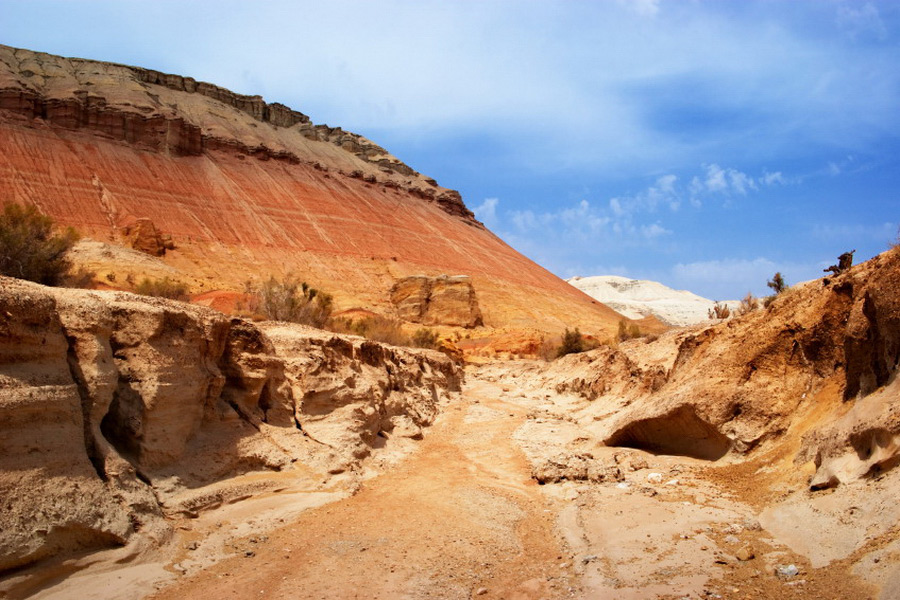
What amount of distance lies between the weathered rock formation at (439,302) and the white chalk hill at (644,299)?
173ft

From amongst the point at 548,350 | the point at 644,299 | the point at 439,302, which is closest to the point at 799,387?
the point at 548,350

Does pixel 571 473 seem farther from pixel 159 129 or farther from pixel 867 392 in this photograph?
pixel 159 129

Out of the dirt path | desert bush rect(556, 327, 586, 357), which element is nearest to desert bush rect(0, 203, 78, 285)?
the dirt path

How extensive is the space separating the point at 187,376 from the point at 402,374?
25.7ft

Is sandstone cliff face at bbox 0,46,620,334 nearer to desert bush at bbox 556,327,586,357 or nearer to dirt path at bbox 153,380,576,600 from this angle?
desert bush at bbox 556,327,586,357

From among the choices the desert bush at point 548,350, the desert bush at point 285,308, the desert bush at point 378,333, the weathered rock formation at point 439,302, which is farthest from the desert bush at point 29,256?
the weathered rock formation at point 439,302

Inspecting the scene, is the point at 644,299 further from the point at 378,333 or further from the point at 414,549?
the point at 414,549

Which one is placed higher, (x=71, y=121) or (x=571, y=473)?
(x=71, y=121)

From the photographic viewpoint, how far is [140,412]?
6.49m

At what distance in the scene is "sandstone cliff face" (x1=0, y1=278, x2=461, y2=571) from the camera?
5102 mm

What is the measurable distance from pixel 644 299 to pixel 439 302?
273ft

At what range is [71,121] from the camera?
54.2m

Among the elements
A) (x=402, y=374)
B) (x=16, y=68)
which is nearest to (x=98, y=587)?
(x=402, y=374)

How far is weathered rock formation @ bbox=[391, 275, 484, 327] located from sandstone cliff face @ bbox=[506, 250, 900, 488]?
3285cm
